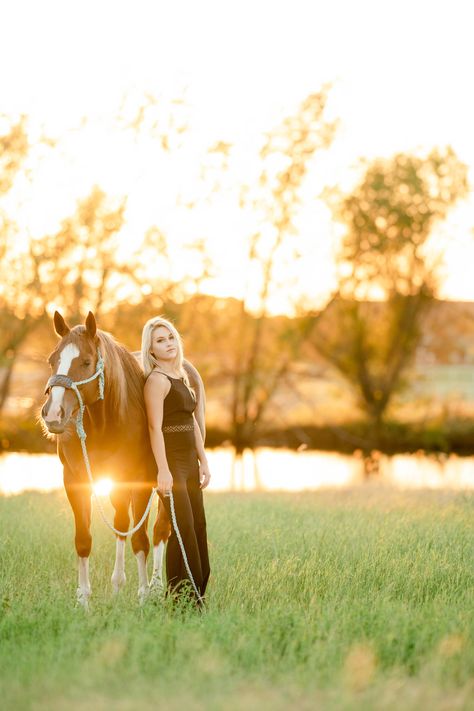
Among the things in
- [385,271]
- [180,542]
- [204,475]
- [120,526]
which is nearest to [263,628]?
[180,542]

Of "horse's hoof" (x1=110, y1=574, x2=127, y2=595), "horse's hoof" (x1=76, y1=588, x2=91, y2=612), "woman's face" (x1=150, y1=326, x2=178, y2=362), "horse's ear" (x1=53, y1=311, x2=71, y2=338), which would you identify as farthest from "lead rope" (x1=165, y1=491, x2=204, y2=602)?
"horse's ear" (x1=53, y1=311, x2=71, y2=338)

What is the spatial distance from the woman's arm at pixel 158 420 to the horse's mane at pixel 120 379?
56 cm

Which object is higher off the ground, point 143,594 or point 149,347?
point 149,347

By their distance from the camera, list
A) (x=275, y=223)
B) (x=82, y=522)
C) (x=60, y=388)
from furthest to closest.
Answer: (x=275, y=223) → (x=82, y=522) → (x=60, y=388)

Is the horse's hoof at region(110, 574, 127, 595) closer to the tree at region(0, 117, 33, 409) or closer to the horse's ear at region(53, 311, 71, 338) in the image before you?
the horse's ear at region(53, 311, 71, 338)

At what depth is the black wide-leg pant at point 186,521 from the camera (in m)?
6.79

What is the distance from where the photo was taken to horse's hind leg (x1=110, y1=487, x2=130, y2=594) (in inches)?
311

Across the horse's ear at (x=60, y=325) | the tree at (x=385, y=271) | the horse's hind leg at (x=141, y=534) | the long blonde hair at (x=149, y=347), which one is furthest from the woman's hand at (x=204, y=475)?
the tree at (x=385, y=271)

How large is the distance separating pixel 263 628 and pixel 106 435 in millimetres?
2399

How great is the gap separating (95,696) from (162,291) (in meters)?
21.4

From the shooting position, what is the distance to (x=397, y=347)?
105 feet

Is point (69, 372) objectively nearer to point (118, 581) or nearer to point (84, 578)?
point (84, 578)

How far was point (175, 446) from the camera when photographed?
691 cm

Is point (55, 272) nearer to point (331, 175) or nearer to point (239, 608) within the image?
point (331, 175)
